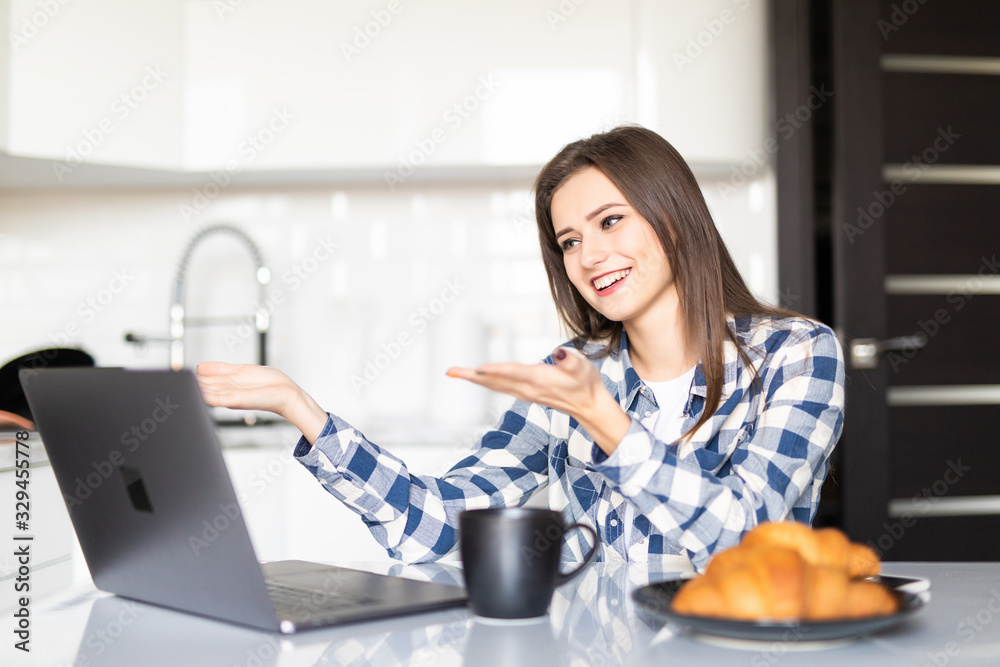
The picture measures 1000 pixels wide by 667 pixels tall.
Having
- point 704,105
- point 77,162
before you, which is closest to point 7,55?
point 77,162

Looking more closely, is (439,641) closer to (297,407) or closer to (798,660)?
(798,660)

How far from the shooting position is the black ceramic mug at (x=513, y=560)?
27.7 inches

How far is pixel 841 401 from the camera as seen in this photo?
3.81 ft

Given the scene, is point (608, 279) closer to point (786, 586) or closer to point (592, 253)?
point (592, 253)

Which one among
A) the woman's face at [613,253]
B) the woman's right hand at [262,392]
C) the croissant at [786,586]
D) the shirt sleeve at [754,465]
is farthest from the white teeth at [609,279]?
the croissant at [786,586]

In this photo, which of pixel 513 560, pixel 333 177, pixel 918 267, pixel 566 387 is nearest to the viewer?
pixel 513 560

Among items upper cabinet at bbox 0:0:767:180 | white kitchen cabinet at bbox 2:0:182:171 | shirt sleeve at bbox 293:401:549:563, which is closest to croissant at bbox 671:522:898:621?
shirt sleeve at bbox 293:401:549:563

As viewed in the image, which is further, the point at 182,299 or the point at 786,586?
the point at 182,299

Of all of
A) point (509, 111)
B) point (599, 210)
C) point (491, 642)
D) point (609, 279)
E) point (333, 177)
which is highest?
point (509, 111)

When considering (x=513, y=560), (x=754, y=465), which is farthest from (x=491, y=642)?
(x=754, y=465)

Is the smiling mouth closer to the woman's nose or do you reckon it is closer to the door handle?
the woman's nose

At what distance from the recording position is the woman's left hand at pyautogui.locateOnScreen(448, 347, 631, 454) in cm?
78

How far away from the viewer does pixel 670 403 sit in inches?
54.4

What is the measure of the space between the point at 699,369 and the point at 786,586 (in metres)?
0.76
